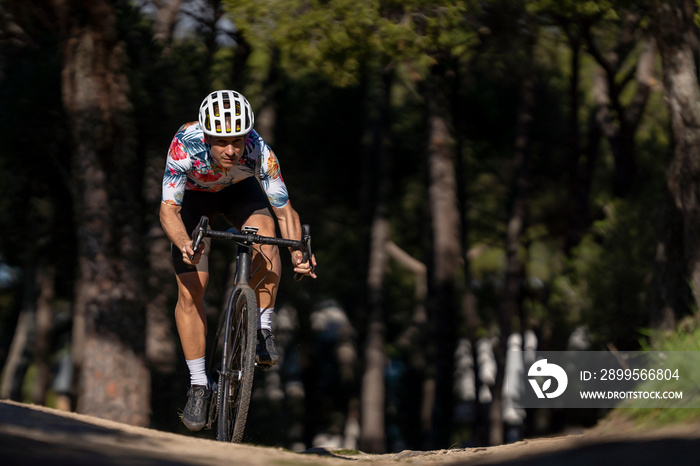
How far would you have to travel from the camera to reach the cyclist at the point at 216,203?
253 inches

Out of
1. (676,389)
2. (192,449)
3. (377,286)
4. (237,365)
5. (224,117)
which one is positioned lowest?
(192,449)

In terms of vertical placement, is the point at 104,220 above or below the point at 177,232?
above

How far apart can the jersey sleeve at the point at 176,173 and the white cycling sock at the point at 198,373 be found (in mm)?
1275

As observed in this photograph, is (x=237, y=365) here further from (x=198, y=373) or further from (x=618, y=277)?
(x=618, y=277)

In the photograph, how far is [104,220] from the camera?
13.7m

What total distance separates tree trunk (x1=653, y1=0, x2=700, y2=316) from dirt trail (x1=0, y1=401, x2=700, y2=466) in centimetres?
449

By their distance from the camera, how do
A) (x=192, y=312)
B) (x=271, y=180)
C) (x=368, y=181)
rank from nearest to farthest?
(x=271, y=180) → (x=192, y=312) → (x=368, y=181)

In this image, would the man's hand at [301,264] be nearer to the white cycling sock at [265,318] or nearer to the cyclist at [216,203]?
the cyclist at [216,203]

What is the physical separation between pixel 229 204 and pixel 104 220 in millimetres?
→ 7053

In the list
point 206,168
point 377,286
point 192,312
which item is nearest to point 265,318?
point 192,312

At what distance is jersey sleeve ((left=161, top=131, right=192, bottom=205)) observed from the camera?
6598 mm

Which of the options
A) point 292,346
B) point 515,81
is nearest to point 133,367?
point 515,81

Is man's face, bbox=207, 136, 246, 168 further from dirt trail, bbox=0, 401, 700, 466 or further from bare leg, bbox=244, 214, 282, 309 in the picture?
dirt trail, bbox=0, 401, 700, 466

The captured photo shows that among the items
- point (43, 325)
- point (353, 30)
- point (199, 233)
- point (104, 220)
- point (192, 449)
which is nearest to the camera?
point (192, 449)
